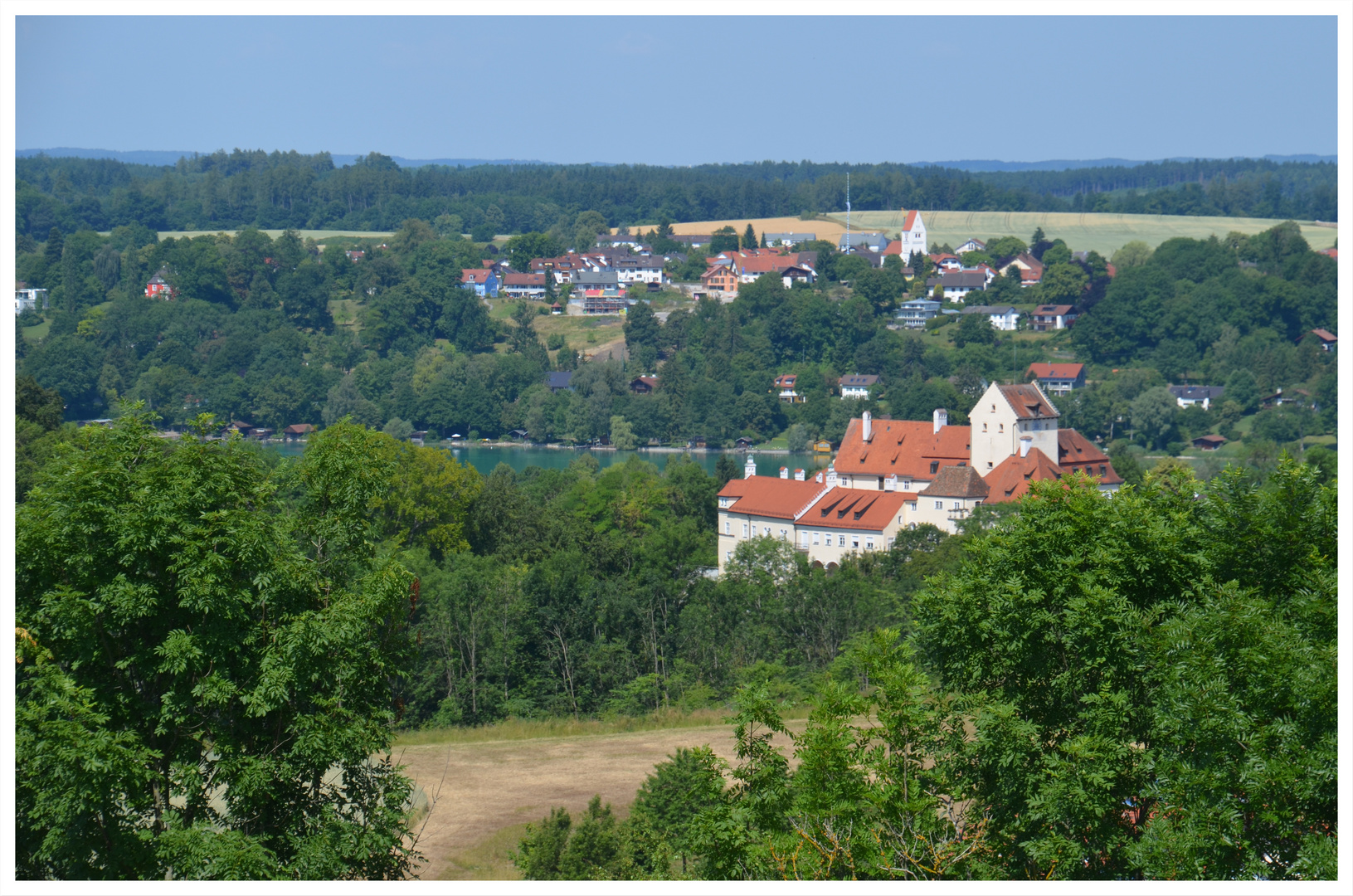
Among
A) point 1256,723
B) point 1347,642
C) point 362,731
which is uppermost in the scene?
point 1347,642

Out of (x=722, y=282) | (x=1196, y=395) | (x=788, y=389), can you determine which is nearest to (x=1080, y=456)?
(x=1196, y=395)

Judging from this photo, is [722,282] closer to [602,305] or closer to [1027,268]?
[602,305]

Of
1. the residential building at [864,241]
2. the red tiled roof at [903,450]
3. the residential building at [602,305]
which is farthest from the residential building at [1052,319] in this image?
the red tiled roof at [903,450]

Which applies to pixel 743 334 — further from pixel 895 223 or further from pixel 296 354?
pixel 895 223

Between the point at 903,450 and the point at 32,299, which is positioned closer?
the point at 903,450

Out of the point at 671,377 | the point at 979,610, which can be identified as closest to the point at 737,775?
the point at 979,610

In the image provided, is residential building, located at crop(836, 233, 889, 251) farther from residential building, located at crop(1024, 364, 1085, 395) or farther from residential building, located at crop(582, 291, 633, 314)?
residential building, located at crop(1024, 364, 1085, 395)

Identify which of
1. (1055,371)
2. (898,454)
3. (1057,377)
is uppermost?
(1055,371)
